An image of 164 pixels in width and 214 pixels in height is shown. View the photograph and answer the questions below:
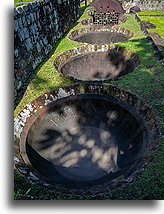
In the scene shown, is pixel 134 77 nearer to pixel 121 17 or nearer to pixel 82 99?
pixel 82 99

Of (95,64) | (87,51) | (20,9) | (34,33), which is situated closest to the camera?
(20,9)

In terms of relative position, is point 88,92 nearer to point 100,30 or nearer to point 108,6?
point 100,30

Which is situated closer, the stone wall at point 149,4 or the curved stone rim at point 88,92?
the curved stone rim at point 88,92

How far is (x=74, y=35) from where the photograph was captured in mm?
10648

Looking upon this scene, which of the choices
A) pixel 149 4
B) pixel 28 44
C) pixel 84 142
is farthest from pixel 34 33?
pixel 149 4

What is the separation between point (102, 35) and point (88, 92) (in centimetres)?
597

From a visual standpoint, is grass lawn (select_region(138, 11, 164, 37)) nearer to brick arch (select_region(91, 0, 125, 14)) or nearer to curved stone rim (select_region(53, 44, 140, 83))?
brick arch (select_region(91, 0, 125, 14))

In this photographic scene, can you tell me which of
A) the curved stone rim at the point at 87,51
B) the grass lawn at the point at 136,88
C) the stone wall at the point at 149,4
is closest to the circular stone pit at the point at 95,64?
the curved stone rim at the point at 87,51

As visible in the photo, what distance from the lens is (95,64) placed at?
8.00 metres

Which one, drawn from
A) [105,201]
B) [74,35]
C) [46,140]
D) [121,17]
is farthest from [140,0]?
[105,201]

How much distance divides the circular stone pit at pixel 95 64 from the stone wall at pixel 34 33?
88 centimetres

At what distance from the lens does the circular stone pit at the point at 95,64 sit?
7.58 meters

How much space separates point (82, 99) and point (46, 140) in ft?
4.74

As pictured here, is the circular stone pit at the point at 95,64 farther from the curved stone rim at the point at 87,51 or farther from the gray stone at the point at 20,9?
the gray stone at the point at 20,9
